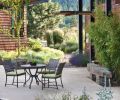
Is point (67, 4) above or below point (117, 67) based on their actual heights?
above

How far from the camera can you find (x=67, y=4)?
98.2 feet

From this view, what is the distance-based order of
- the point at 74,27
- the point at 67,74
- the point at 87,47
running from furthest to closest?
the point at 74,27
the point at 87,47
the point at 67,74

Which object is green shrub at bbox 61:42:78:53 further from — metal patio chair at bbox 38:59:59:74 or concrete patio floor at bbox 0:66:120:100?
metal patio chair at bbox 38:59:59:74

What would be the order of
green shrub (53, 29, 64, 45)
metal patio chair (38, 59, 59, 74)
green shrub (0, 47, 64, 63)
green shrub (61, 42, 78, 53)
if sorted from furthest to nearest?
green shrub (53, 29, 64, 45), green shrub (61, 42, 78, 53), green shrub (0, 47, 64, 63), metal patio chair (38, 59, 59, 74)

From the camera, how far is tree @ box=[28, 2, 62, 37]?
85.1 feet

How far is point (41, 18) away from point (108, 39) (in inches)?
582

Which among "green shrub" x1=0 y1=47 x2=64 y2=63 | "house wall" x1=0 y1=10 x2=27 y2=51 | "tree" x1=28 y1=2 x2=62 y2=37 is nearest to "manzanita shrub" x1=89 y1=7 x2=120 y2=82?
"green shrub" x1=0 y1=47 x2=64 y2=63

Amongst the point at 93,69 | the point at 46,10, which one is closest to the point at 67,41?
the point at 46,10

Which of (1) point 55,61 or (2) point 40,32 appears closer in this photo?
(1) point 55,61

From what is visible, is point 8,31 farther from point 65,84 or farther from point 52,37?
point 65,84

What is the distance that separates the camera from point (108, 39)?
1130 cm

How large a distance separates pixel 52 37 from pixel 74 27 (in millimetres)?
3820

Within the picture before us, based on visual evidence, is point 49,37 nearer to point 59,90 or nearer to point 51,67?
point 51,67

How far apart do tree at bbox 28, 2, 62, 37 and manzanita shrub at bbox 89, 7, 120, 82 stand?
14037 mm
